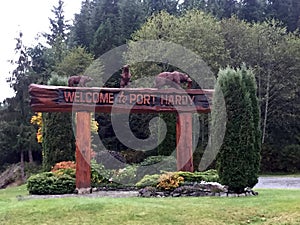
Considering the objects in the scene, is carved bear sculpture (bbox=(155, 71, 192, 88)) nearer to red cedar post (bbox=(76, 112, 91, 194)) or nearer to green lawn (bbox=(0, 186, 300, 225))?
red cedar post (bbox=(76, 112, 91, 194))

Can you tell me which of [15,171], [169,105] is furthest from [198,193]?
[15,171]

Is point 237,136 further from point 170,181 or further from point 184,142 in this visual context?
point 184,142

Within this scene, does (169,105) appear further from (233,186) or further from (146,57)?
(146,57)

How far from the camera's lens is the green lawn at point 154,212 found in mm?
6512

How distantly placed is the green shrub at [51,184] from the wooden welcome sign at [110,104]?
1.03 feet

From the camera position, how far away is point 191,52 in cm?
2277

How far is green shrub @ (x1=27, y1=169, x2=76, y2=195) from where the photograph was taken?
1079 cm

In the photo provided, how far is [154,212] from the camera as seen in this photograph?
689 cm

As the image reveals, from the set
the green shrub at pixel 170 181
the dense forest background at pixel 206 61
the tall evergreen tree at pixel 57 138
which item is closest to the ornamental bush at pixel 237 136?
the green shrub at pixel 170 181

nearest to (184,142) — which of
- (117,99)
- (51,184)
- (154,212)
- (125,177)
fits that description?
(125,177)

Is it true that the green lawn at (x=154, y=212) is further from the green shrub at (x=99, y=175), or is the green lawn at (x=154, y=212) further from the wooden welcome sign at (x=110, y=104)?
the green shrub at (x=99, y=175)

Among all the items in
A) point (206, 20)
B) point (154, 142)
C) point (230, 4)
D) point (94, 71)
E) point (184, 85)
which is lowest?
point (154, 142)

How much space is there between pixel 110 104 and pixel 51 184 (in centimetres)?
235

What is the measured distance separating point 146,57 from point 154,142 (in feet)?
15.9
